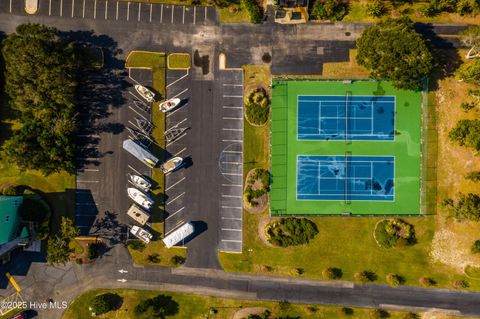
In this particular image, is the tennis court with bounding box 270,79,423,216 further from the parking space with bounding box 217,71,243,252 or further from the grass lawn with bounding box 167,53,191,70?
the grass lawn with bounding box 167,53,191,70

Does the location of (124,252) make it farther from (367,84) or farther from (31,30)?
(367,84)

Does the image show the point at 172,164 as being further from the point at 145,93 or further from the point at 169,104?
the point at 145,93

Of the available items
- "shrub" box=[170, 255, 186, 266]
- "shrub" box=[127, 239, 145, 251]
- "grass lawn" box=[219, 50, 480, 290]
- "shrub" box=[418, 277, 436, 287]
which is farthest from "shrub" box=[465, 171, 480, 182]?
"shrub" box=[127, 239, 145, 251]

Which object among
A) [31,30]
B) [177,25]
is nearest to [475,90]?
[177,25]

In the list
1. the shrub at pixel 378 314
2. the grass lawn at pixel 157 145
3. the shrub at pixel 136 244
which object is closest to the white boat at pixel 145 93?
the grass lawn at pixel 157 145

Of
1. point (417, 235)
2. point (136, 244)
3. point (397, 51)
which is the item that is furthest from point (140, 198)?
point (397, 51)

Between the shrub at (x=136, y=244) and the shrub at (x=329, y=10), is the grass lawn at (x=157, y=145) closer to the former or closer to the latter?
the shrub at (x=136, y=244)

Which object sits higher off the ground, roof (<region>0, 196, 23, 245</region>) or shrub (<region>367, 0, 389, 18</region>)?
shrub (<region>367, 0, 389, 18</region>)
